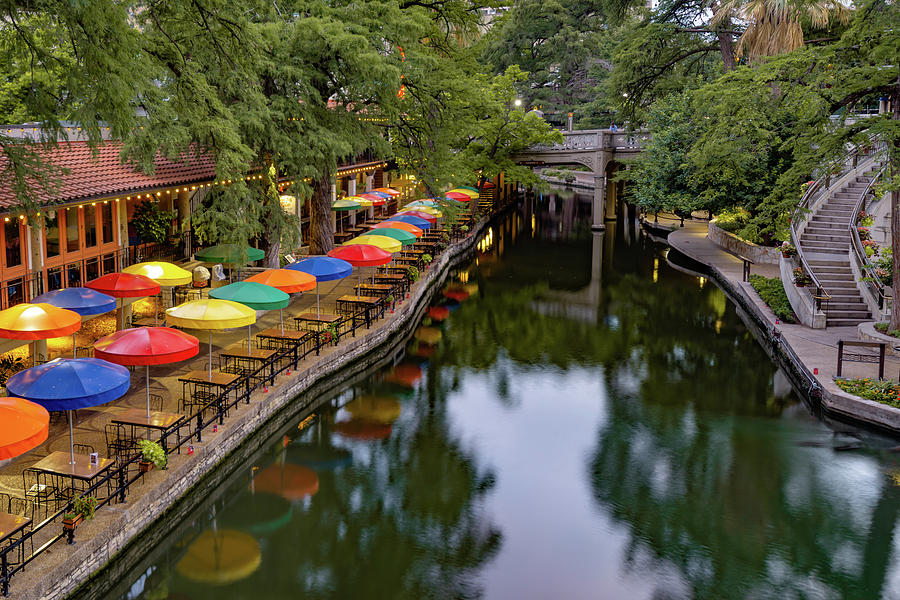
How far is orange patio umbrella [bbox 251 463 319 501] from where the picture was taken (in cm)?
1781

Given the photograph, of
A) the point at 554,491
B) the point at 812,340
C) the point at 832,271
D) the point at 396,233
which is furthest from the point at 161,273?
the point at 832,271

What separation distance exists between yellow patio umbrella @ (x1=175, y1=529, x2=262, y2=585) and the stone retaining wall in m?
0.96

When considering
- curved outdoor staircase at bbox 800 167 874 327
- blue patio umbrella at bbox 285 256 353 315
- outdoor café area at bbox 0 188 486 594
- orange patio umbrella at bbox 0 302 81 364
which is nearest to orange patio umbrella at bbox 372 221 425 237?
outdoor café area at bbox 0 188 486 594

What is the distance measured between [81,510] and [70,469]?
5.63 ft

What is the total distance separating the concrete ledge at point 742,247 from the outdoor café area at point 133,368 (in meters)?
20.5

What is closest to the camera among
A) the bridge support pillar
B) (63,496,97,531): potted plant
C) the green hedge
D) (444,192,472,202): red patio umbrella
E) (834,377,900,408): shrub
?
(63,496,97,531): potted plant

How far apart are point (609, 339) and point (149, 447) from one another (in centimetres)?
1933

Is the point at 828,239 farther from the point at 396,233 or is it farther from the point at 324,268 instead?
the point at 324,268

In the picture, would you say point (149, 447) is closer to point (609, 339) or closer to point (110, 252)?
point (110, 252)

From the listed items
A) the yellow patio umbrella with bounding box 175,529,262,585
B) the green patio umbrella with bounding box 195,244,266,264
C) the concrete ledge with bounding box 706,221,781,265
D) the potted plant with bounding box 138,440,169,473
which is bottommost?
the yellow patio umbrella with bounding box 175,529,262,585

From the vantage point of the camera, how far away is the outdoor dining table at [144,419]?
17.1 meters

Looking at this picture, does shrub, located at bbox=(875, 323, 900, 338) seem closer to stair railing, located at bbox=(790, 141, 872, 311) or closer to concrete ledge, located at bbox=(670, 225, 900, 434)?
stair railing, located at bbox=(790, 141, 872, 311)

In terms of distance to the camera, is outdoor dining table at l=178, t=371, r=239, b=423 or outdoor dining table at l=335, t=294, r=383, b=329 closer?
outdoor dining table at l=178, t=371, r=239, b=423

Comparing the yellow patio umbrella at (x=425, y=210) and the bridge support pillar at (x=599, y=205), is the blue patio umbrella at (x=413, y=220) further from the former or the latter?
the bridge support pillar at (x=599, y=205)
